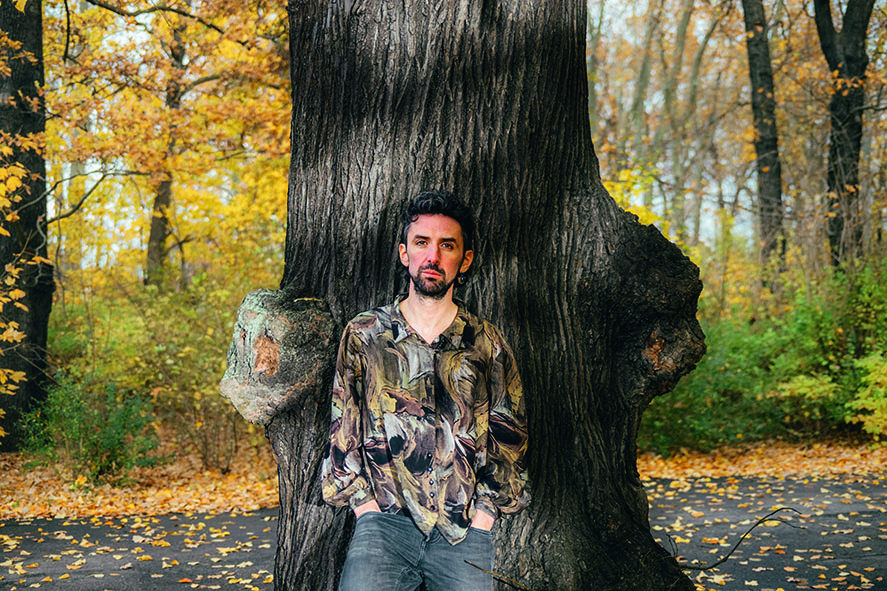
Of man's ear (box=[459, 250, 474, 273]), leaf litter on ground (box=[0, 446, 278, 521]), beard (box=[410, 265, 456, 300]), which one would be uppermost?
man's ear (box=[459, 250, 474, 273])

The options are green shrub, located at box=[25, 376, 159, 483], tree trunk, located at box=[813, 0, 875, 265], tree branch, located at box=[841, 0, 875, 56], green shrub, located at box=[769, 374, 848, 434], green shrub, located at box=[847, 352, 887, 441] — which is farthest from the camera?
tree branch, located at box=[841, 0, 875, 56]

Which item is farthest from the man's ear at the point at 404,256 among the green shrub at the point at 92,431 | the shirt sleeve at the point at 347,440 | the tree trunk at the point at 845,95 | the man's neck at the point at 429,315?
the tree trunk at the point at 845,95

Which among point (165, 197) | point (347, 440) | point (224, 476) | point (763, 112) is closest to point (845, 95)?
point (763, 112)

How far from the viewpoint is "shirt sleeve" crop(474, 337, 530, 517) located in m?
2.62

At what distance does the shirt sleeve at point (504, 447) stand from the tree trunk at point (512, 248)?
0.79 meters

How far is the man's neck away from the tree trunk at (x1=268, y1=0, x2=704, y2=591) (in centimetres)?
67

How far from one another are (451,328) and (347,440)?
20.7 inches

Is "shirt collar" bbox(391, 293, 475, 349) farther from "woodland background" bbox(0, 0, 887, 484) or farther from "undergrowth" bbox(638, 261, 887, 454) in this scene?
"undergrowth" bbox(638, 261, 887, 454)

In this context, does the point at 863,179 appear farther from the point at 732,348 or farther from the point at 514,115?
the point at 514,115

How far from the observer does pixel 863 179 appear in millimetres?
12484

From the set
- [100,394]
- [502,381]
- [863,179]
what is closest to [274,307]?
[502,381]

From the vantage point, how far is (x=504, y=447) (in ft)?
8.77

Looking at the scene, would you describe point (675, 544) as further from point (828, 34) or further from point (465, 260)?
point (828, 34)

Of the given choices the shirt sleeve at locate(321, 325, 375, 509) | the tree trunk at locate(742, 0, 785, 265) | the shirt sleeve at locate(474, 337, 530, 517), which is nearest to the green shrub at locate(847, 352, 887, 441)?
the tree trunk at locate(742, 0, 785, 265)
